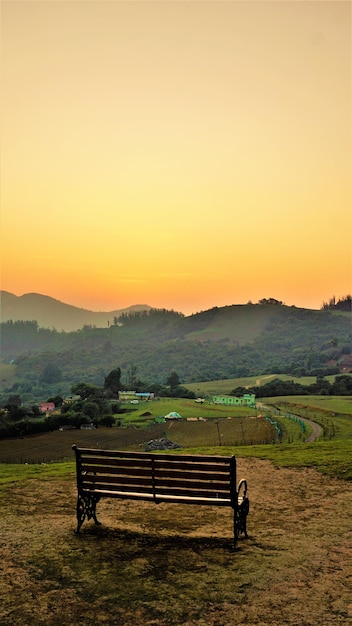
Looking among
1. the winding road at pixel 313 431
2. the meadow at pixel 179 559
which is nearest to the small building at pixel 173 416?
the winding road at pixel 313 431

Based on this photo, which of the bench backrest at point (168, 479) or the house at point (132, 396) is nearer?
the bench backrest at point (168, 479)

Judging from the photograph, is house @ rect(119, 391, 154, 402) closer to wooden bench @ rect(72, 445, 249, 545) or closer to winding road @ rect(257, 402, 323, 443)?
winding road @ rect(257, 402, 323, 443)

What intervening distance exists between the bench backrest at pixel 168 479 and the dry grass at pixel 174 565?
617 mm

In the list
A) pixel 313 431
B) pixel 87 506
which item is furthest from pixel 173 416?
pixel 87 506

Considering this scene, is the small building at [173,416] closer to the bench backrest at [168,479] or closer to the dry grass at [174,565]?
the dry grass at [174,565]

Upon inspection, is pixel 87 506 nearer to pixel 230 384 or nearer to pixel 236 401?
pixel 236 401

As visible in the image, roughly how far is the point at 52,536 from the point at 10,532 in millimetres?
800

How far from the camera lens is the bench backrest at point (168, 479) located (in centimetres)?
766

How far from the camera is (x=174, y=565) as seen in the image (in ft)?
21.6

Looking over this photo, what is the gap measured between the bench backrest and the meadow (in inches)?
24.4

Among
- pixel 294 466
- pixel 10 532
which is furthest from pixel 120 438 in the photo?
pixel 10 532

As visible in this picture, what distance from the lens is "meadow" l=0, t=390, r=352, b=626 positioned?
212 inches

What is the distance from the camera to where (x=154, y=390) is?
14988cm

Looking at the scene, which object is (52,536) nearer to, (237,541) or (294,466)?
(237,541)
